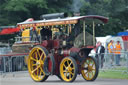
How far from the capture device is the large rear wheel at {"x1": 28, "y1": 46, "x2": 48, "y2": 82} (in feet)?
56.0

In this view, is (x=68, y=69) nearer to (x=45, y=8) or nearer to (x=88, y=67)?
(x=88, y=67)

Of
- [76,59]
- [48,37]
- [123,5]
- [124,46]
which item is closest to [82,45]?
[76,59]

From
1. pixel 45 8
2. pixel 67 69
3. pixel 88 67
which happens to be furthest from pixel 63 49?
pixel 45 8

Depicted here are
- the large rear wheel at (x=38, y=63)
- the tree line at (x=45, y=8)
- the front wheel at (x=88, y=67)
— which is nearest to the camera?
the front wheel at (x=88, y=67)

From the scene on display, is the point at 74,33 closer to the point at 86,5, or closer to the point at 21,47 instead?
the point at 21,47

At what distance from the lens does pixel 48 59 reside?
16.9 metres

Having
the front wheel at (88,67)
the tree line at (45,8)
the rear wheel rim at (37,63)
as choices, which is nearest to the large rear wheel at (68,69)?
the front wheel at (88,67)

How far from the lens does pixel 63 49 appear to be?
1712 cm

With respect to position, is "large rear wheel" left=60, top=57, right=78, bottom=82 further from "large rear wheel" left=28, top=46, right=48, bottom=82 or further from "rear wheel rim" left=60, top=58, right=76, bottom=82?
Result: "large rear wheel" left=28, top=46, right=48, bottom=82

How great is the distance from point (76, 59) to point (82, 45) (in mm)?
591

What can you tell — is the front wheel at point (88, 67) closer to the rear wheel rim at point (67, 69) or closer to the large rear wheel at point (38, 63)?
the rear wheel rim at point (67, 69)

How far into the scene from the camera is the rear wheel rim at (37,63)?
17219 millimetres

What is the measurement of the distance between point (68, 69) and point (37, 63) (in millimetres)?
1596

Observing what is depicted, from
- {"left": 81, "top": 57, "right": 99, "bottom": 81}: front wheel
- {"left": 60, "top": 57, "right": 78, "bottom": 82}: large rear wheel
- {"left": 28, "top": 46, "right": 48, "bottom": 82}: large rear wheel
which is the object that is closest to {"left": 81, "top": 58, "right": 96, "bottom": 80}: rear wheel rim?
{"left": 81, "top": 57, "right": 99, "bottom": 81}: front wheel
